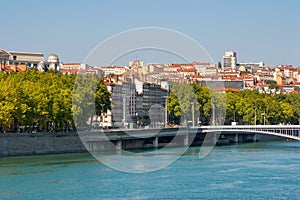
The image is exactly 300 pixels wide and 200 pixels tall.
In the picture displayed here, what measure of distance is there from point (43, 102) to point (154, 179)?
13837 millimetres

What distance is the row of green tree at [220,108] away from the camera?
67312 millimetres

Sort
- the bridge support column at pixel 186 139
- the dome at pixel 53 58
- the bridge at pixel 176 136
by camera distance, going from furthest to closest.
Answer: the dome at pixel 53 58 → the bridge support column at pixel 186 139 → the bridge at pixel 176 136

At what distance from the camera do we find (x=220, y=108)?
233 ft

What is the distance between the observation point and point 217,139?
5966 centimetres

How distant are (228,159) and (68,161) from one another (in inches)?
316

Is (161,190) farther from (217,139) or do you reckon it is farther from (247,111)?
(247,111)

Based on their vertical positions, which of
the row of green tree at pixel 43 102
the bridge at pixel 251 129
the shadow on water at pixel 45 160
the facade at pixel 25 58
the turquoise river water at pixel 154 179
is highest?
the facade at pixel 25 58

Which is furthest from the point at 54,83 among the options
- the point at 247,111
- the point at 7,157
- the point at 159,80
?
the point at 159,80

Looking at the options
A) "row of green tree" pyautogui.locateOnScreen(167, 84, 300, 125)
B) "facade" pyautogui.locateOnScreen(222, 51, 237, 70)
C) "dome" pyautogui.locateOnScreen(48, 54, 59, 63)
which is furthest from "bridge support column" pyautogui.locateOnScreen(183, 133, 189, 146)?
"facade" pyautogui.locateOnScreen(222, 51, 237, 70)

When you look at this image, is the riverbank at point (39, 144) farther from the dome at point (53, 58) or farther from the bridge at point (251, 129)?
the dome at point (53, 58)

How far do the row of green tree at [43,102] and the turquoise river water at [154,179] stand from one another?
2.92 meters

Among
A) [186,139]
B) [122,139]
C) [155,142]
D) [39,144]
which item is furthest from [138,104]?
[39,144]

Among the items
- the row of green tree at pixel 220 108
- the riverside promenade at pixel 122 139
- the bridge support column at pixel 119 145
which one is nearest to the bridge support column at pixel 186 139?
the riverside promenade at pixel 122 139

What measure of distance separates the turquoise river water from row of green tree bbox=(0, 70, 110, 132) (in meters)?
2.92
